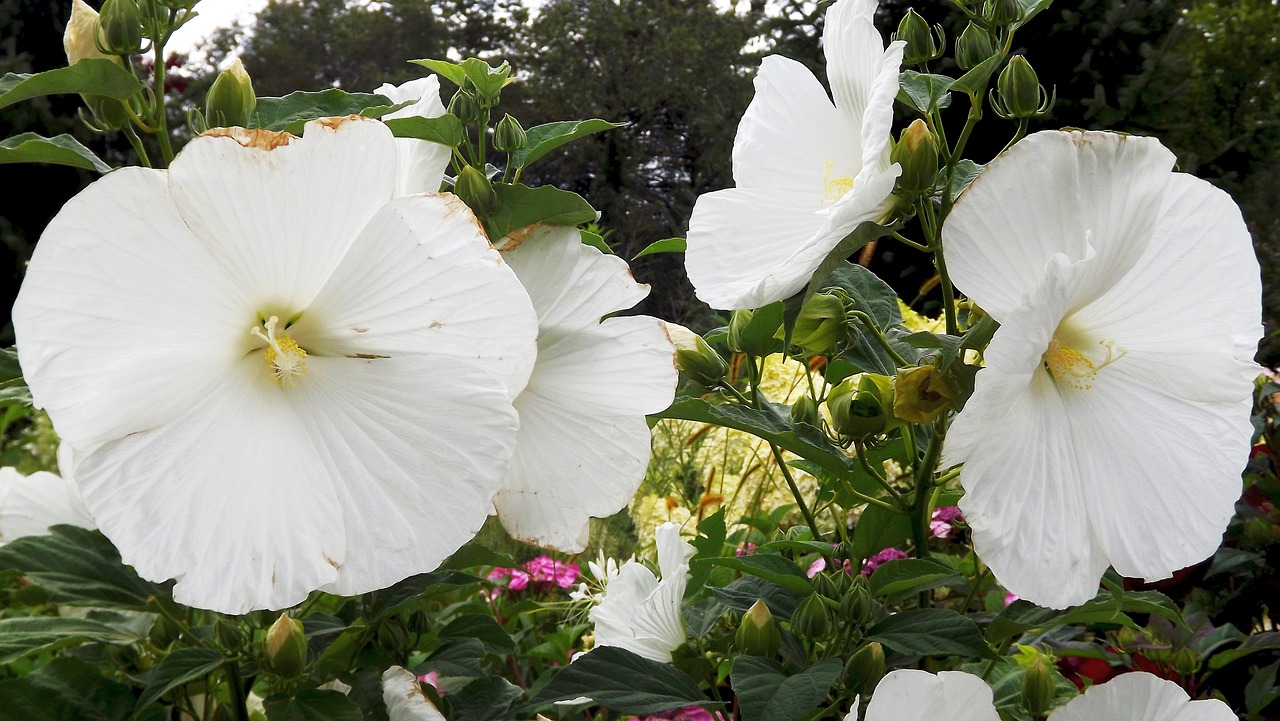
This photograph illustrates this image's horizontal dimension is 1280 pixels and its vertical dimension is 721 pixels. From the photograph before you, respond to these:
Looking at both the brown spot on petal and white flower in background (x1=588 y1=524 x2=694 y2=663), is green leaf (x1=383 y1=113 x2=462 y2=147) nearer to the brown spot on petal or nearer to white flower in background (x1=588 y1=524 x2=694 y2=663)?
the brown spot on petal

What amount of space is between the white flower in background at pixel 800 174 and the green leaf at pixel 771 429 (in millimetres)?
79

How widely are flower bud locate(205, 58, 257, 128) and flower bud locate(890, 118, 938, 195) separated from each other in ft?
1.18

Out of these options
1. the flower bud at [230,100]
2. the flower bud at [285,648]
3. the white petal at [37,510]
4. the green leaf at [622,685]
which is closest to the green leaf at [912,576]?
the green leaf at [622,685]

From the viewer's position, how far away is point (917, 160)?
52 centimetres

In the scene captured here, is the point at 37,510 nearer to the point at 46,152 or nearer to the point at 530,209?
the point at 46,152

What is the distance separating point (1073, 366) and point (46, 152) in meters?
0.57

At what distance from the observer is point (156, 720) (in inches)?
26.0

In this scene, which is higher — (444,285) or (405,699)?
(444,285)

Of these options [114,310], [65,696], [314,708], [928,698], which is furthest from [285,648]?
[928,698]

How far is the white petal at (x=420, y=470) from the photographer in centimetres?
47

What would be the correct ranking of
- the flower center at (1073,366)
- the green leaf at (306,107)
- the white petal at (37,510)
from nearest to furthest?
the flower center at (1073,366)
the green leaf at (306,107)
the white petal at (37,510)

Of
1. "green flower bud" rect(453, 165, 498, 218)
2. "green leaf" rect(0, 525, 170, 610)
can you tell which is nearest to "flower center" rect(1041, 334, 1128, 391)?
"green flower bud" rect(453, 165, 498, 218)

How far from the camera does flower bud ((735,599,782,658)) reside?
23.7 inches

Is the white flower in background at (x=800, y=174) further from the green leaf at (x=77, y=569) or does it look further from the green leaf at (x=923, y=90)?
the green leaf at (x=77, y=569)
